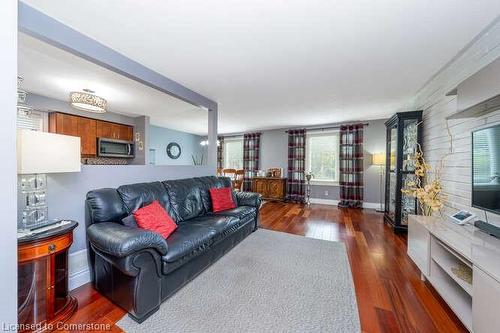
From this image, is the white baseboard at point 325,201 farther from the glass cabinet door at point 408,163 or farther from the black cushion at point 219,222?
the black cushion at point 219,222

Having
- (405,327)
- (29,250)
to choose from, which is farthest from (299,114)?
(29,250)

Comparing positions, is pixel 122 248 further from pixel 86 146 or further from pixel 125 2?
pixel 86 146

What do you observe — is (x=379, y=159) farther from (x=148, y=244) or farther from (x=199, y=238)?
(x=148, y=244)

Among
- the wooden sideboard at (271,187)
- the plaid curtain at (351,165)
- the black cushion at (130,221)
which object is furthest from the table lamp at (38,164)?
the plaid curtain at (351,165)

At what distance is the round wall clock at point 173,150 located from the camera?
680 cm

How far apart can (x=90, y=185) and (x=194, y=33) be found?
1795 millimetres

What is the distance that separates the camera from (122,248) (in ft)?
4.48

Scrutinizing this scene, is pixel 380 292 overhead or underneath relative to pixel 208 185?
underneath

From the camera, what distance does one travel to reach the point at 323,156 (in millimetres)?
6035

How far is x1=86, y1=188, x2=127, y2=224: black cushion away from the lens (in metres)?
1.86

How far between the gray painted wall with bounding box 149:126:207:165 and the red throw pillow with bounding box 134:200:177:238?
4614 mm

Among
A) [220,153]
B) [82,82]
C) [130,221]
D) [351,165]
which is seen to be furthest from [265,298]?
[220,153]

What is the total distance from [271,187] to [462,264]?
4.68 m

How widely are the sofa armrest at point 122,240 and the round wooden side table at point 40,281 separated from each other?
22 centimetres
